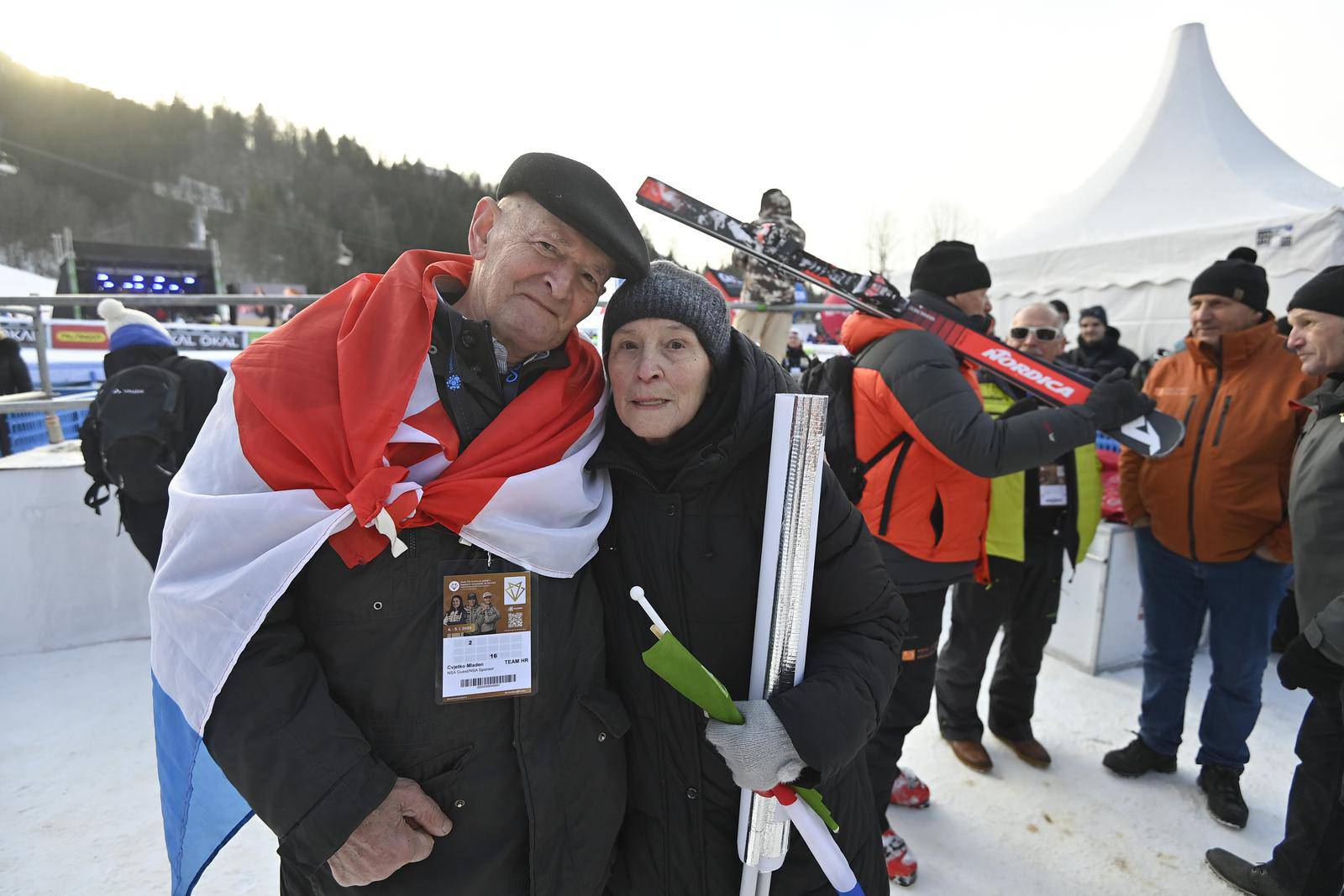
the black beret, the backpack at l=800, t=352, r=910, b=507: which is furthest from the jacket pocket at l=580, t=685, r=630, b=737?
the backpack at l=800, t=352, r=910, b=507

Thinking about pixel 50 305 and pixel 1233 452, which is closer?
pixel 1233 452

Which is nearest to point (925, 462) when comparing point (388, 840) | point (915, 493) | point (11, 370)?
point (915, 493)

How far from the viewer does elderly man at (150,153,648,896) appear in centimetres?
103

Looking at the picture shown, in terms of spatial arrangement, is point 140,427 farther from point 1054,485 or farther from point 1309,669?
point 1309,669

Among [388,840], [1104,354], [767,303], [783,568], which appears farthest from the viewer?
[1104,354]

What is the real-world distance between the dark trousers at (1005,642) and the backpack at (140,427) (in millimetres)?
3343

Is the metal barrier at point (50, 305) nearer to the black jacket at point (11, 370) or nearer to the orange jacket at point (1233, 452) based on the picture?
the orange jacket at point (1233, 452)

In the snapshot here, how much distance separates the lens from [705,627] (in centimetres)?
128

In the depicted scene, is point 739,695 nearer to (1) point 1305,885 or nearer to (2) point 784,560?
(2) point 784,560

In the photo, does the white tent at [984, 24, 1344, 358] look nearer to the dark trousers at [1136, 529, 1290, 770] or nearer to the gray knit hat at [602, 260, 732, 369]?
the dark trousers at [1136, 529, 1290, 770]

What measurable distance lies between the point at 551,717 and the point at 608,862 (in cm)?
35

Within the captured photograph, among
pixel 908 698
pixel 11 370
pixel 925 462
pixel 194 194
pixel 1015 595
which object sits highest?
pixel 194 194

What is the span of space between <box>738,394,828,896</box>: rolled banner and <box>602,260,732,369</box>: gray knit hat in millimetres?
221

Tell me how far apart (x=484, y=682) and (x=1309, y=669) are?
84.8 inches
